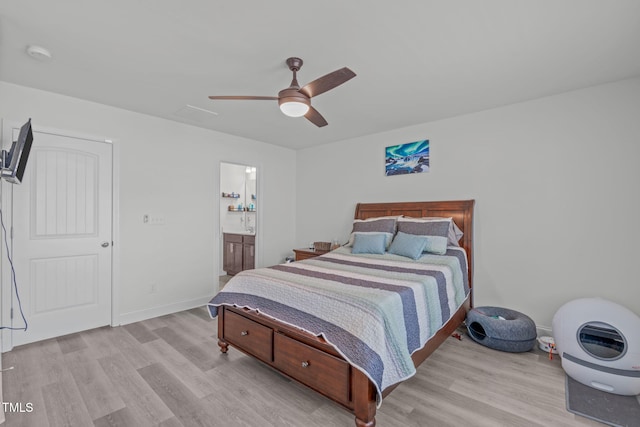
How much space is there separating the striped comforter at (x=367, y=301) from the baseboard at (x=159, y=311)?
4.84 ft

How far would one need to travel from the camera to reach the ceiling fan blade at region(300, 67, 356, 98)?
1.94 metres

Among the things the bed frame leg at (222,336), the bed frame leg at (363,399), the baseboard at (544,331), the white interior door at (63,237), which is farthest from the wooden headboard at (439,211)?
the white interior door at (63,237)

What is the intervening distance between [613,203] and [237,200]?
20.0 ft

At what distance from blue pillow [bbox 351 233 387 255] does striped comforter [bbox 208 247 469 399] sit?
0.31 metres

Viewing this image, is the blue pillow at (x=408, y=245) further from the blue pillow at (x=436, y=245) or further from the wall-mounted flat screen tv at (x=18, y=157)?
the wall-mounted flat screen tv at (x=18, y=157)

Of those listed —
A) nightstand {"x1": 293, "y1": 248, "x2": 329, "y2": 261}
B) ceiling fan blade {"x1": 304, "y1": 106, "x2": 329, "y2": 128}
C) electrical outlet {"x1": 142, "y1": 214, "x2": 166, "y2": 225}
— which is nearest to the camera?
ceiling fan blade {"x1": 304, "y1": 106, "x2": 329, "y2": 128}

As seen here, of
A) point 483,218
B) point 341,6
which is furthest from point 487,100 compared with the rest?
point 341,6

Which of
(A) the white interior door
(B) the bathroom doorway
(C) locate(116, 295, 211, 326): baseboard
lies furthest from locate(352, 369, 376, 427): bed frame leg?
(B) the bathroom doorway

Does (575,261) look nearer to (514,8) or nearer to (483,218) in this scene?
(483,218)

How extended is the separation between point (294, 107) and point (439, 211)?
243cm

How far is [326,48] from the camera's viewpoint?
219 centimetres

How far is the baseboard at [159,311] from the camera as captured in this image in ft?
11.5

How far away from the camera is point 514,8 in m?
1.80

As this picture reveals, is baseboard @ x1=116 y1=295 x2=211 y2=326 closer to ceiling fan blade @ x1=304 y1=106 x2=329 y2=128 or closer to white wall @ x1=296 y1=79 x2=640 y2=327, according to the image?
ceiling fan blade @ x1=304 y1=106 x2=329 y2=128
